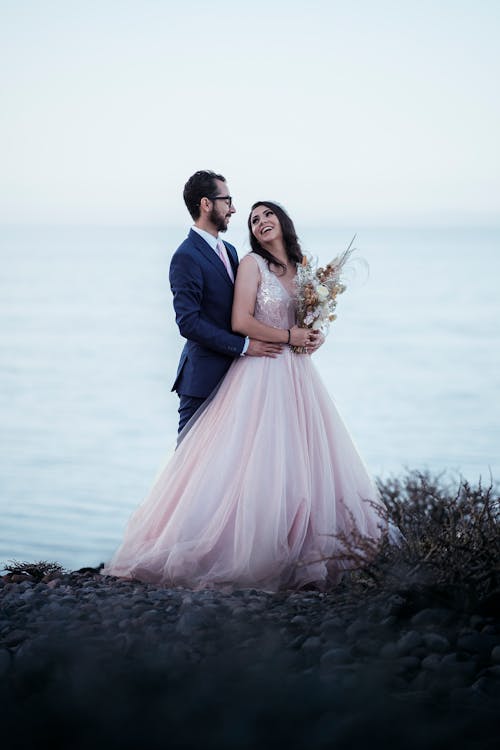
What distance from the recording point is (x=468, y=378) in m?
24.5

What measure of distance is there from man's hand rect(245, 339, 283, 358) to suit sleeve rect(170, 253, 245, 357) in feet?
0.17

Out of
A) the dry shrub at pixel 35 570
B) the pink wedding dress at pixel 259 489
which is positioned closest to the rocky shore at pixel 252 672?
the pink wedding dress at pixel 259 489

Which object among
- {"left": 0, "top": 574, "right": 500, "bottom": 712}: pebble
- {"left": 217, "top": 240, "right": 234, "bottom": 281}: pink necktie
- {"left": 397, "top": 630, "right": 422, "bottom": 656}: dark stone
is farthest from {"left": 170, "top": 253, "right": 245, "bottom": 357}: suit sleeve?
{"left": 397, "top": 630, "right": 422, "bottom": 656}: dark stone

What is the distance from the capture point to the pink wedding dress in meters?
5.27

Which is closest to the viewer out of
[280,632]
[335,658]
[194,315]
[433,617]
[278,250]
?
[335,658]

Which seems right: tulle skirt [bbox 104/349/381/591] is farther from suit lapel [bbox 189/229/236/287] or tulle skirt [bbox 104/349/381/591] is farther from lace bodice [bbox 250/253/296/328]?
suit lapel [bbox 189/229/236/287]

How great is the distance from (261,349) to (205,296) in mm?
438

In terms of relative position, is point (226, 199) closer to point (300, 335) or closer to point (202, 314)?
point (202, 314)

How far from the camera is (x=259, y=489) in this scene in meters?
5.39

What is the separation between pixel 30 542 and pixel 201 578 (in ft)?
19.5

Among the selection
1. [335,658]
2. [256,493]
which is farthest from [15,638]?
[256,493]

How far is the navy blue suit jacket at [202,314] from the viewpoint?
5621 millimetres

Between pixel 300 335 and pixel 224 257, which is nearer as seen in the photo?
pixel 300 335

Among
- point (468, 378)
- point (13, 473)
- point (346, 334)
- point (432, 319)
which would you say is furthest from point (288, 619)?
point (432, 319)
